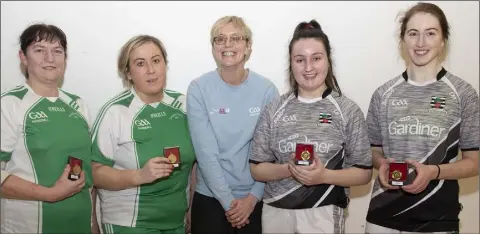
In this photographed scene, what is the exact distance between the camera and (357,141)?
2.28 m

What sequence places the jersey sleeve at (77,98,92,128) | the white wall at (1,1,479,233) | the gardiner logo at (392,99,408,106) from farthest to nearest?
1. the white wall at (1,1,479,233)
2. the jersey sleeve at (77,98,92,128)
3. the gardiner logo at (392,99,408,106)

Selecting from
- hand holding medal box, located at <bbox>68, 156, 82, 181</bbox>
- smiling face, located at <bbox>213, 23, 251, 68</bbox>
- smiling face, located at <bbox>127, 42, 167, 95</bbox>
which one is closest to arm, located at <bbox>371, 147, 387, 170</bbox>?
smiling face, located at <bbox>213, 23, 251, 68</bbox>

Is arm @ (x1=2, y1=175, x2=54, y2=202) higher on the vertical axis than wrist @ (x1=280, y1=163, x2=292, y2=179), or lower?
lower

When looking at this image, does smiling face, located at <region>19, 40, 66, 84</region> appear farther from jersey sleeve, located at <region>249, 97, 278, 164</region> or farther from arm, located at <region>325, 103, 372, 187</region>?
arm, located at <region>325, 103, 372, 187</region>

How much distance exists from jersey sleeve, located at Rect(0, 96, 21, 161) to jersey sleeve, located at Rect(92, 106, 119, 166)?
1.29 feet

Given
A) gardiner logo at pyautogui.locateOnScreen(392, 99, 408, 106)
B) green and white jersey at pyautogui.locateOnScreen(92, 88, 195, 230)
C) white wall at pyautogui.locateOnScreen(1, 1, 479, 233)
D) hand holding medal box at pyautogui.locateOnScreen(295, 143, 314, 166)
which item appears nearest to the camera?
hand holding medal box at pyautogui.locateOnScreen(295, 143, 314, 166)

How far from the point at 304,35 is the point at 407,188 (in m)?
0.91

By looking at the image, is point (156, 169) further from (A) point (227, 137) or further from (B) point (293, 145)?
(B) point (293, 145)

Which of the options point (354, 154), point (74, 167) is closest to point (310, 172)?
point (354, 154)

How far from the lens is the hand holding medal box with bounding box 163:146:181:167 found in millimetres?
2371

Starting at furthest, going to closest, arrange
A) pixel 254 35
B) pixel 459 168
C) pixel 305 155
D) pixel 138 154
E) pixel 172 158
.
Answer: pixel 254 35 < pixel 138 154 < pixel 172 158 < pixel 459 168 < pixel 305 155

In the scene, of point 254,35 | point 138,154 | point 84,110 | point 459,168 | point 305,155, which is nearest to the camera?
point 305,155

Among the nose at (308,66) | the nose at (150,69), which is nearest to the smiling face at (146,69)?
the nose at (150,69)

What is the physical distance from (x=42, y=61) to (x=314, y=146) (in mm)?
1486
